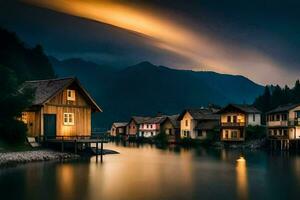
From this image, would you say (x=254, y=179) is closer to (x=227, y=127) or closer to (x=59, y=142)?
(x=59, y=142)

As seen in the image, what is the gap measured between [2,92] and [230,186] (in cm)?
2682

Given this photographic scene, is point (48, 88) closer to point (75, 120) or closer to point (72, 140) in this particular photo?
point (75, 120)

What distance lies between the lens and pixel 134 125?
141125 millimetres

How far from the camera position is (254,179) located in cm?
3728

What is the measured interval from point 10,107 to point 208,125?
213 ft

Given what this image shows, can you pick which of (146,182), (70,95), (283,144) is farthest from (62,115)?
(283,144)

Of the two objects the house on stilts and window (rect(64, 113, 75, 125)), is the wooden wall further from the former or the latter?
window (rect(64, 113, 75, 125))

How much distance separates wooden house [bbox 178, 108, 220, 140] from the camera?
106 m

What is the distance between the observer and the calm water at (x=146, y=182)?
28797mm

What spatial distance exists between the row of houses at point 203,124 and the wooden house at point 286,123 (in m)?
8.86

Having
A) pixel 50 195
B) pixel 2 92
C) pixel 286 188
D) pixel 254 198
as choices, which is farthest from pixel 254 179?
pixel 2 92

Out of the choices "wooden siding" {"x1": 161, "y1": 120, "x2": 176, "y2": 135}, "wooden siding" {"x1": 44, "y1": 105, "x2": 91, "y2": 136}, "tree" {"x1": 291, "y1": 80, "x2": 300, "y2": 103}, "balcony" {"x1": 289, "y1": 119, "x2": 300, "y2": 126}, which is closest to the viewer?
"wooden siding" {"x1": 44, "y1": 105, "x2": 91, "y2": 136}

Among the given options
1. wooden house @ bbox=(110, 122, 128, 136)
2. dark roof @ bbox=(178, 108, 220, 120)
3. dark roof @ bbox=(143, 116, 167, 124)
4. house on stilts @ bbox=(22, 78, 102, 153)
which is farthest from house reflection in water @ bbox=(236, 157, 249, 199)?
wooden house @ bbox=(110, 122, 128, 136)

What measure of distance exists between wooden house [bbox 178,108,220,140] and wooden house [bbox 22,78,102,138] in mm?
49086
